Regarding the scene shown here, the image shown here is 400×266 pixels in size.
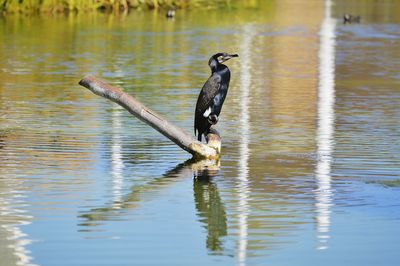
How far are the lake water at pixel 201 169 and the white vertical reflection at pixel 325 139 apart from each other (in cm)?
3

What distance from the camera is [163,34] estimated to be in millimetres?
43031

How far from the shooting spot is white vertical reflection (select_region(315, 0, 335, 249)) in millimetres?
11266

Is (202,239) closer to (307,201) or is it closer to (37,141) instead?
(307,201)

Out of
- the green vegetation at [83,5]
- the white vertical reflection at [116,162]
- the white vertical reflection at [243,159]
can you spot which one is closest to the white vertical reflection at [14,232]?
the white vertical reflection at [116,162]

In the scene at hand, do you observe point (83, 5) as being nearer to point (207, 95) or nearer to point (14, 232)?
point (207, 95)

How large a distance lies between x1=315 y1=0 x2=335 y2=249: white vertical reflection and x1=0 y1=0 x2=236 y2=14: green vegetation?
19404mm

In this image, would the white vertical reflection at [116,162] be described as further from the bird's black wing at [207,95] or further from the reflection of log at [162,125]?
the bird's black wing at [207,95]

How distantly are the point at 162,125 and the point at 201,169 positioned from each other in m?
0.65

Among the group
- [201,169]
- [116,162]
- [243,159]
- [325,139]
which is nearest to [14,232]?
[201,169]

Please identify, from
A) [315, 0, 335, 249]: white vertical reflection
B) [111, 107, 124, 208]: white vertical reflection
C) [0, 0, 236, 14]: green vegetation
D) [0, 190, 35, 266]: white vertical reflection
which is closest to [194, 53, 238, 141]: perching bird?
[111, 107, 124, 208]: white vertical reflection

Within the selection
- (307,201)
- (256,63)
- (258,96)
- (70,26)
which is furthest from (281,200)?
(70,26)

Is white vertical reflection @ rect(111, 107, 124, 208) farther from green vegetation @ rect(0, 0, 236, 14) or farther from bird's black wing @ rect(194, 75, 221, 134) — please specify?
green vegetation @ rect(0, 0, 236, 14)

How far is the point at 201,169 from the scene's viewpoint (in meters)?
14.3

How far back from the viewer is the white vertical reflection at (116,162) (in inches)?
503
